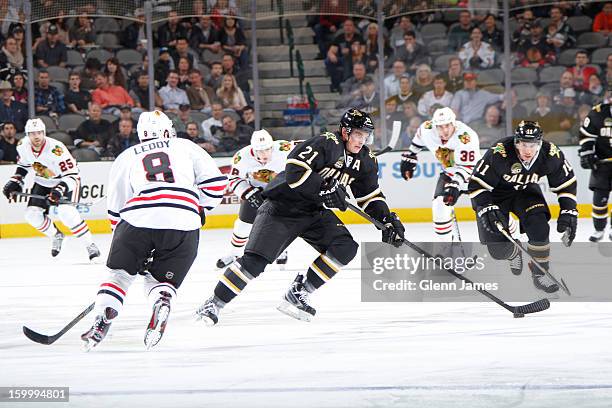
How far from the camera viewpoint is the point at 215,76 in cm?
1040

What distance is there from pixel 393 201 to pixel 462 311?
4.94 metres

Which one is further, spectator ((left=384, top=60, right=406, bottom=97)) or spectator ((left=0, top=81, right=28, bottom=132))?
spectator ((left=384, top=60, right=406, bottom=97))

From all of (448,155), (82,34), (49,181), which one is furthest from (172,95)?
(448,155)

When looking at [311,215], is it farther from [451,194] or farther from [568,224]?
[451,194]

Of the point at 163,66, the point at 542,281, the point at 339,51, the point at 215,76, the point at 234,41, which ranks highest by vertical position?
the point at 234,41

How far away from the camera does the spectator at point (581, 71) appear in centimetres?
1063

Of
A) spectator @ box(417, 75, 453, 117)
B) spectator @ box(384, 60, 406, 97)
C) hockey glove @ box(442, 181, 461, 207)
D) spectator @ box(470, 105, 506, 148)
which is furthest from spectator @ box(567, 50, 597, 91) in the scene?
hockey glove @ box(442, 181, 461, 207)

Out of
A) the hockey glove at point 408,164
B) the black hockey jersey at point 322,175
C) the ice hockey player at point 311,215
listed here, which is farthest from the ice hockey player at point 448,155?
the ice hockey player at point 311,215

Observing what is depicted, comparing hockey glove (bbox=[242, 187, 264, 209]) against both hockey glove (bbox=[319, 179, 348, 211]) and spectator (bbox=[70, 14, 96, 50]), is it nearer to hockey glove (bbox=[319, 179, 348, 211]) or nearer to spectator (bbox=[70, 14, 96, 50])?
hockey glove (bbox=[319, 179, 348, 211])

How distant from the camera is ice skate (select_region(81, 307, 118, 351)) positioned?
420 centimetres

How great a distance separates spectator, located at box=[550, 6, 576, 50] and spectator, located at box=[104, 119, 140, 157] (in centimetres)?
444

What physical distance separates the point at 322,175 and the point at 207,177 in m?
0.67

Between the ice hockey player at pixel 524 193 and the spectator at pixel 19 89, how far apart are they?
221 inches

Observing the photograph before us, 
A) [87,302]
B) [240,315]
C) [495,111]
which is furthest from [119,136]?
[240,315]
